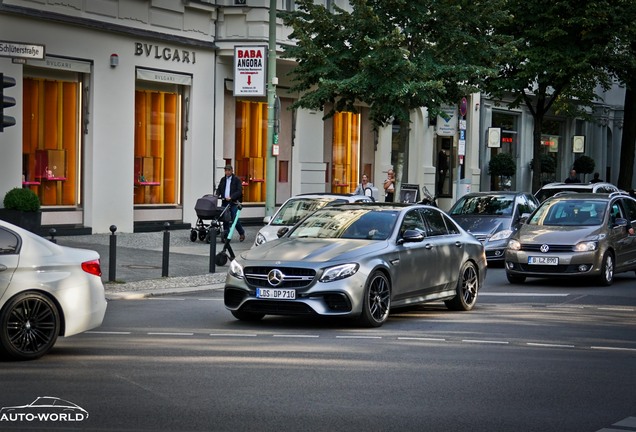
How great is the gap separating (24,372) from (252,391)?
2.08 meters

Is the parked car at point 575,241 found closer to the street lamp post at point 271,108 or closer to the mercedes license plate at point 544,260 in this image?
the mercedes license plate at point 544,260

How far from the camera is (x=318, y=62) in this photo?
29031 mm

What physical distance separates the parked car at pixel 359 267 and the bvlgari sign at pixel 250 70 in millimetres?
10892

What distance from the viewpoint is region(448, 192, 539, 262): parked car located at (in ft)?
82.2

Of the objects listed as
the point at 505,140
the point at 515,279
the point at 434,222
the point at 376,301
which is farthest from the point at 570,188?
the point at 505,140

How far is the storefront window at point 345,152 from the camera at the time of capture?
37.9 meters

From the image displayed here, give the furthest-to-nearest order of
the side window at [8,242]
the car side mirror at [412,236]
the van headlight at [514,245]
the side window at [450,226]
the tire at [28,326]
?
the van headlight at [514,245] < the side window at [450,226] < the car side mirror at [412,236] < the side window at [8,242] < the tire at [28,326]

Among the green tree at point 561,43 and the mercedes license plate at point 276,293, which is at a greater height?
the green tree at point 561,43

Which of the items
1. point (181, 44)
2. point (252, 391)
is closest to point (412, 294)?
point (252, 391)

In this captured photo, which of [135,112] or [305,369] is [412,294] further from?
[135,112]

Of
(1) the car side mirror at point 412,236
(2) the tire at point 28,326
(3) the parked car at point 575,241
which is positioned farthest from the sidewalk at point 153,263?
(2) the tire at point 28,326

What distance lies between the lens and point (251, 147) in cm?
3381

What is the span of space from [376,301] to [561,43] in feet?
88.3

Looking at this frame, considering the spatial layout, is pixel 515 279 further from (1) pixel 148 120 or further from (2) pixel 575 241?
(1) pixel 148 120
